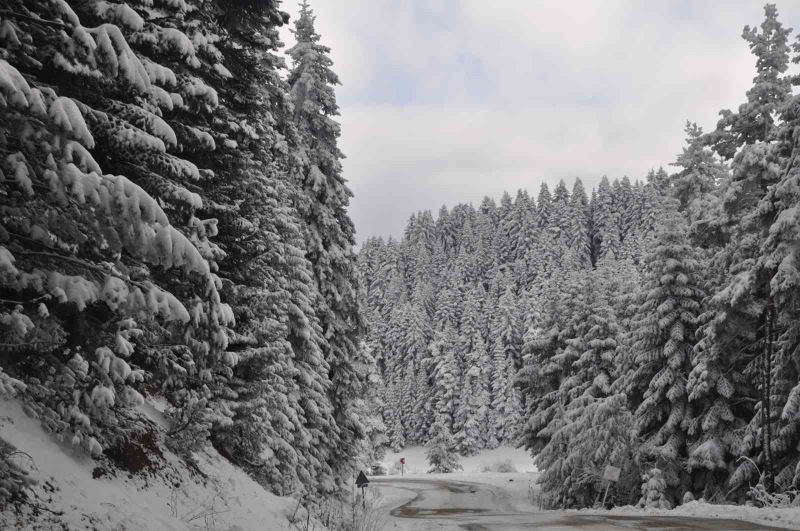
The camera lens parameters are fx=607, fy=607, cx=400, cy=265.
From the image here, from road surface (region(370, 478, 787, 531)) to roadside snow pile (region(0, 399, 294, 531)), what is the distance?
6.07 meters

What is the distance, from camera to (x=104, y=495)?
644 cm

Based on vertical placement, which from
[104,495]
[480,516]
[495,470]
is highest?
[104,495]

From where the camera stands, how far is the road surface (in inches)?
468

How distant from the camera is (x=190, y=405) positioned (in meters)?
10.1

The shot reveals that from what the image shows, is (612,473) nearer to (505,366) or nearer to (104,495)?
(104,495)

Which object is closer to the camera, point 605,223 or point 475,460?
→ point 475,460

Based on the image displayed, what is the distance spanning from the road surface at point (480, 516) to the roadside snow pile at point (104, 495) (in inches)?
239

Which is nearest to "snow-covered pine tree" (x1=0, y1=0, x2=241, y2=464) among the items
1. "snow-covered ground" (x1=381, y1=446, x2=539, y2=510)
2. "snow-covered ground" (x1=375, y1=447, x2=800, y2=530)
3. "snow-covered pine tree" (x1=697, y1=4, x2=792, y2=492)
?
"snow-covered ground" (x1=375, y1=447, x2=800, y2=530)

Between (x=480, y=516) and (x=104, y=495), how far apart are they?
14.2 m

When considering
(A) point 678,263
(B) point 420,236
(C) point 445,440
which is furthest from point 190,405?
(B) point 420,236

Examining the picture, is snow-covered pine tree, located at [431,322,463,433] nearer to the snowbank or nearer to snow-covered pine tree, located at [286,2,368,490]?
the snowbank

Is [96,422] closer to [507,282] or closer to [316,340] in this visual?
[316,340]

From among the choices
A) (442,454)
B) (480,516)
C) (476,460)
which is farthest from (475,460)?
(480,516)

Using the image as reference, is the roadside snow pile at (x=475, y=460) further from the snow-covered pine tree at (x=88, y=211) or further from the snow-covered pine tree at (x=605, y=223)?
the snow-covered pine tree at (x=88, y=211)
